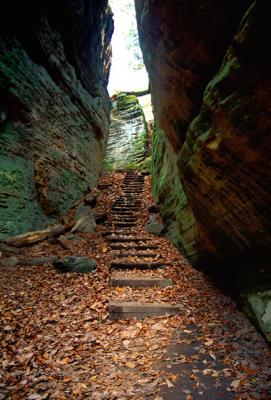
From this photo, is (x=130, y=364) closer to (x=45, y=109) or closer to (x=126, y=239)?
(x=126, y=239)

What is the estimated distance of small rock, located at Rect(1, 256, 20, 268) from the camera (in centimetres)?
604

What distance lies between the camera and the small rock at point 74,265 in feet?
19.6

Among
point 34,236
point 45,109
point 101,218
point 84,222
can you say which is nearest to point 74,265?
point 34,236

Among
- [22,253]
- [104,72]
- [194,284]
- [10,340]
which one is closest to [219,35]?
[194,284]

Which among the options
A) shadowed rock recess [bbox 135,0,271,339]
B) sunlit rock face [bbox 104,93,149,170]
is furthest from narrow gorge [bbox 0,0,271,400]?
sunlit rock face [bbox 104,93,149,170]

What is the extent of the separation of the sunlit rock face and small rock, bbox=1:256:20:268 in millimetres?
12171

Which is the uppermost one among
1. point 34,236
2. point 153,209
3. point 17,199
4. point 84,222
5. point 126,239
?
point 17,199

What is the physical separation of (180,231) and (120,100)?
21.0 metres

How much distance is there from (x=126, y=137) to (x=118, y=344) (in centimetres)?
1800

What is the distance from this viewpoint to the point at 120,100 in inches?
994

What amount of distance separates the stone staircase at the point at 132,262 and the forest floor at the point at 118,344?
0.16 m

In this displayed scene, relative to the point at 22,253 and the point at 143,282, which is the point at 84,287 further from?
the point at 22,253

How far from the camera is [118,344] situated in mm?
3910

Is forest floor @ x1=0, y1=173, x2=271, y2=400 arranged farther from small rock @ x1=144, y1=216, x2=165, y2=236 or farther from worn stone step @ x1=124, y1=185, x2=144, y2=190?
worn stone step @ x1=124, y1=185, x2=144, y2=190
